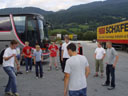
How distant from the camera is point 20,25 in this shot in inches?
538

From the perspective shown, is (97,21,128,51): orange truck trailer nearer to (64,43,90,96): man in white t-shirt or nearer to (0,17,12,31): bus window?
(0,17,12,31): bus window

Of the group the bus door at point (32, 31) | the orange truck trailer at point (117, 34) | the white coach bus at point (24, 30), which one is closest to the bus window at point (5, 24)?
the white coach bus at point (24, 30)

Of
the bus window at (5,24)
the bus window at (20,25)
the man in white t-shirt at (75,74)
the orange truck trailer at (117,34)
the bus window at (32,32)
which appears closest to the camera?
the man in white t-shirt at (75,74)

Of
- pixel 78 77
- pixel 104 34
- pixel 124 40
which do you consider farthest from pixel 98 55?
pixel 104 34

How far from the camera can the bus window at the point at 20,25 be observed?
13.5 meters

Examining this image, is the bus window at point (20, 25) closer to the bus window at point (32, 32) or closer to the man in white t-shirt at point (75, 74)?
the bus window at point (32, 32)

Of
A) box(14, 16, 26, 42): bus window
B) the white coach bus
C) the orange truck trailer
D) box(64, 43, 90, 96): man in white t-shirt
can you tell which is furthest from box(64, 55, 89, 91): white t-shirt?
the orange truck trailer

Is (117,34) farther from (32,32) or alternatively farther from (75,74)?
(75,74)

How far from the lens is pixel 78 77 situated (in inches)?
141

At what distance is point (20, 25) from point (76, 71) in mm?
10845

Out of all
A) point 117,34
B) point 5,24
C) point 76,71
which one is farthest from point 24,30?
point 117,34

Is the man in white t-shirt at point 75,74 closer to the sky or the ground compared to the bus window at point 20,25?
closer to the ground

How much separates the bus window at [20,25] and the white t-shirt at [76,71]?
34.0ft

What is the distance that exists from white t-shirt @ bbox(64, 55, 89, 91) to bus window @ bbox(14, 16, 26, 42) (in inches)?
408
